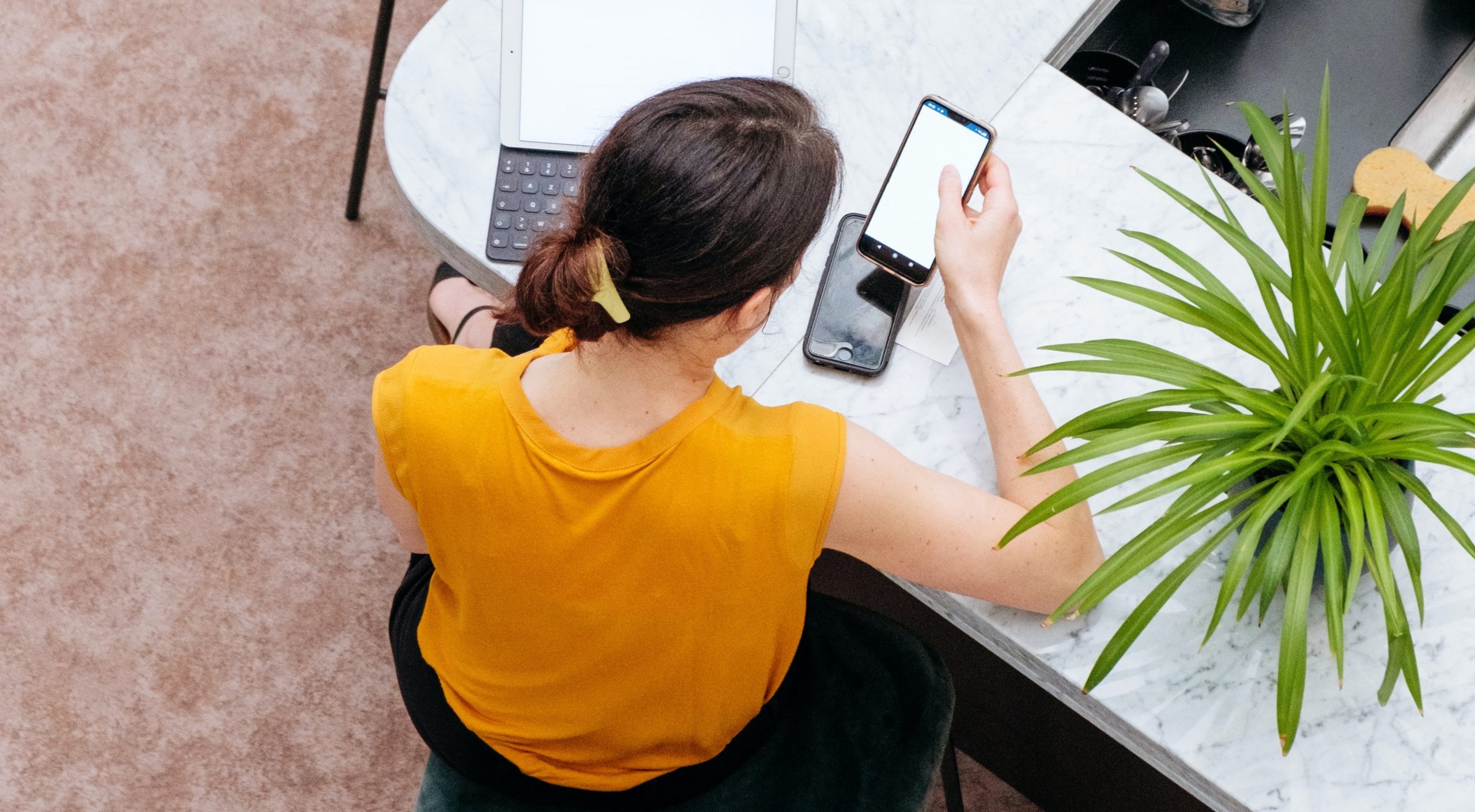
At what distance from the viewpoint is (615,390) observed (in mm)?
915

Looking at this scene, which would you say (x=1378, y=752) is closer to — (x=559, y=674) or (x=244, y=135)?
(x=559, y=674)

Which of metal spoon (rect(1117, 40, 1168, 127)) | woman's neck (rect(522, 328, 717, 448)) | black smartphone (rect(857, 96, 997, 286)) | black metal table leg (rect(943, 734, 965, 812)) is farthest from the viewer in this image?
black metal table leg (rect(943, 734, 965, 812))

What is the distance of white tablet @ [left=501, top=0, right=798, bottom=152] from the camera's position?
1.19 meters

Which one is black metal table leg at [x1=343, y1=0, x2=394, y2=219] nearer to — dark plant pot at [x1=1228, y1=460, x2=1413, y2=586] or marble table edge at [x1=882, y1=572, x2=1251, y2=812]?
marble table edge at [x1=882, y1=572, x2=1251, y2=812]

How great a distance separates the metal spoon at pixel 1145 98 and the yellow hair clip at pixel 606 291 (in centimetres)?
78

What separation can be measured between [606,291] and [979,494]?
0.42m

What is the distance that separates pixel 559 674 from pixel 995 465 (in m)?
0.47

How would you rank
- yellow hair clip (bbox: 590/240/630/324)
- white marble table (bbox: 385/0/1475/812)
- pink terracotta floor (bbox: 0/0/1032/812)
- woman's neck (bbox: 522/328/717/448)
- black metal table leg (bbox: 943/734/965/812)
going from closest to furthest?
yellow hair clip (bbox: 590/240/630/324)
woman's neck (bbox: 522/328/717/448)
white marble table (bbox: 385/0/1475/812)
black metal table leg (bbox: 943/734/965/812)
pink terracotta floor (bbox: 0/0/1032/812)

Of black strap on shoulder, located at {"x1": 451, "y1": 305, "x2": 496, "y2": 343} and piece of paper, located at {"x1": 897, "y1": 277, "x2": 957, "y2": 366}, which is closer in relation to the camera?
piece of paper, located at {"x1": 897, "y1": 277, "x2": 957, "y2": 366}

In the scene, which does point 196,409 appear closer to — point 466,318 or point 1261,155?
point 466,318

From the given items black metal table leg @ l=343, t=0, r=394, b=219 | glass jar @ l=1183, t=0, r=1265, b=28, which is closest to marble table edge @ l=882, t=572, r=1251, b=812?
glass jar @ l=1183, t=0, r=1265, b=28

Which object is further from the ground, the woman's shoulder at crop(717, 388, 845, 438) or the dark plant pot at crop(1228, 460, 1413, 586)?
the dark plant pot at crop(1228, 460, 1413, 586)

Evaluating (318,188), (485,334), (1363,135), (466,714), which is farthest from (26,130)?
(1363,135)

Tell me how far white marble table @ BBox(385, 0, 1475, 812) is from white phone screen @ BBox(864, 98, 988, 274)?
0.06 metres
